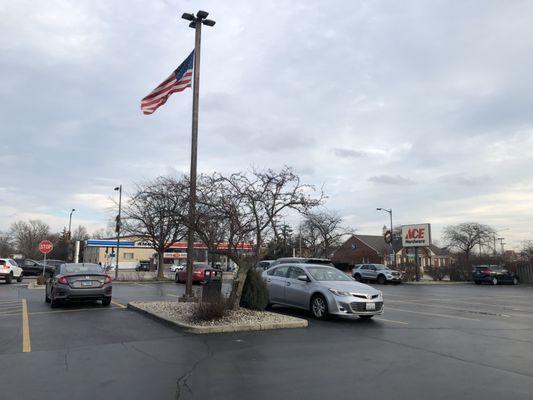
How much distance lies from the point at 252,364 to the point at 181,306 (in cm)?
650

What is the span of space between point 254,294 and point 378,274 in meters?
28.9

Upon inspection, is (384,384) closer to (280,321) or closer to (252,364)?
(252,364)

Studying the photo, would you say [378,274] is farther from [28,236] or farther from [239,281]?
[28,236]

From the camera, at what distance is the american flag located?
1547 cm

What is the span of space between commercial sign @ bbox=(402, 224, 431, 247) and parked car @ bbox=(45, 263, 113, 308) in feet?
117

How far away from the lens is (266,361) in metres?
7.12

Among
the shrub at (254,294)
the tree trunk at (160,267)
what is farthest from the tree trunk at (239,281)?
the tree trunk at (160,267)

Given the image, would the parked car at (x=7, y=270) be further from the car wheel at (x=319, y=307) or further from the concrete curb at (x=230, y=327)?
the car wheel at (x=319, y=307)

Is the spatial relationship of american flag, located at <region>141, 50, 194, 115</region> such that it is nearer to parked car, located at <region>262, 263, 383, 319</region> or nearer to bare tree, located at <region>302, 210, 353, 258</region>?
parked car, located at <region>262, 263, 383, 319</region>

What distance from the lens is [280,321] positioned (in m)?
10.6

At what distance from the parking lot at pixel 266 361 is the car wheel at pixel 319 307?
0.47 m

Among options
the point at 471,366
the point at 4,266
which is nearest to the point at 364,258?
the point at 4,266

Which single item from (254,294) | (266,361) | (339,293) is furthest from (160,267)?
(266,361)

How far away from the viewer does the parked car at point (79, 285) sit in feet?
46.0
